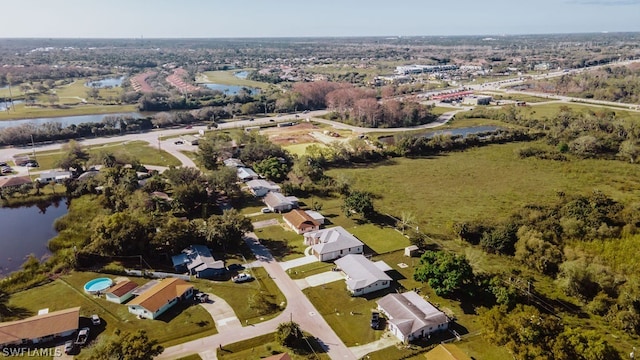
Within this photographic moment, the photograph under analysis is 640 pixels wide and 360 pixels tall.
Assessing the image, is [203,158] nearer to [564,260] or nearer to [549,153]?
[564,260]

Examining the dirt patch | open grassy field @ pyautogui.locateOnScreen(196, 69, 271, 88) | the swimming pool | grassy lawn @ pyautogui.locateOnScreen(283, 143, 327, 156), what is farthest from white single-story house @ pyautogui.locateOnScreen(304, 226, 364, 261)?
open grassy field @ pyautogui.locateOnScreen(196, 69, 271, 88)

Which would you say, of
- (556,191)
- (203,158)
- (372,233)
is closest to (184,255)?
(372,233)

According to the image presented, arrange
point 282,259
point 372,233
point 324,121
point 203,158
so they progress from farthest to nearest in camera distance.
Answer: point 324,121 → point 203,158 → point 372,233 → point 282,259

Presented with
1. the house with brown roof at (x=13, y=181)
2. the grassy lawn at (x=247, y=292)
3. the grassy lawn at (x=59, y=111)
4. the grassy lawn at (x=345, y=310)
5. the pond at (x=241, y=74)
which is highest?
the pond at (x=241, y=74)

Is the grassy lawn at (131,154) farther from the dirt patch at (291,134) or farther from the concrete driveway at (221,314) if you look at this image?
the concrete driveway at (221,314)

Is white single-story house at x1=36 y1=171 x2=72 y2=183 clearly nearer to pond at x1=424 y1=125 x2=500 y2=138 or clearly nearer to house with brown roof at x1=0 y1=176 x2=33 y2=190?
house with brown roof at x1=0 y1=176 x2=33 y2=190

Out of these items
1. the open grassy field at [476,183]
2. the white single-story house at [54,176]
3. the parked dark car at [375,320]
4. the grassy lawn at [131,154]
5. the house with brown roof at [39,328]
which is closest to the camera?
the house with brown roof at [39,328]

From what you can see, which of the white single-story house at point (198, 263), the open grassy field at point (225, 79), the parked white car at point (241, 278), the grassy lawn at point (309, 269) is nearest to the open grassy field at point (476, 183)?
the grassy lawn at point (309, 269)
